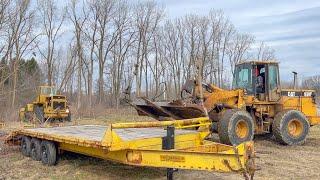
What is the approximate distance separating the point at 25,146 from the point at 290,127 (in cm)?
804

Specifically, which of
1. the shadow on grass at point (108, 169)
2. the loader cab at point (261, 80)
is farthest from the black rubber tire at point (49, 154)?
the loader cab at point (261, 80)

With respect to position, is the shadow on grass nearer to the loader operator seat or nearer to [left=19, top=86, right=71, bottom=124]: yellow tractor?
the loader operator seat

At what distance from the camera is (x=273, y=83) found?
49.1ft

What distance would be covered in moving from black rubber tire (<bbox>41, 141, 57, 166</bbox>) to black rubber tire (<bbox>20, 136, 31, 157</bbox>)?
1161 millimetres

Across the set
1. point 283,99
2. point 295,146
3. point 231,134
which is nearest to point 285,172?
point 231,134

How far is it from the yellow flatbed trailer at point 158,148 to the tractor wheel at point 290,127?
4.83 metres

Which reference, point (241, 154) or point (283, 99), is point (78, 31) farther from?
point (241, 154)

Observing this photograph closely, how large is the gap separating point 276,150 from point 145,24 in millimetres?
37428

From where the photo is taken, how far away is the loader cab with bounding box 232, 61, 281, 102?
14891 millimetres

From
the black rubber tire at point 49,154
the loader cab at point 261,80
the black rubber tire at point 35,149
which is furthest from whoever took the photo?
the loader cab at point 261,80

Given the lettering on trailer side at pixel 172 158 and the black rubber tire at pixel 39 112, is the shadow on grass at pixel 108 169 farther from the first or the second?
the black rubber tire at pixel 39 112

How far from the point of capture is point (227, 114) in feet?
43.3

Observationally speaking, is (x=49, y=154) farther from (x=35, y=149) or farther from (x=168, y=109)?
(x=168, y=109)

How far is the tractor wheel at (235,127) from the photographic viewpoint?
511 inches
